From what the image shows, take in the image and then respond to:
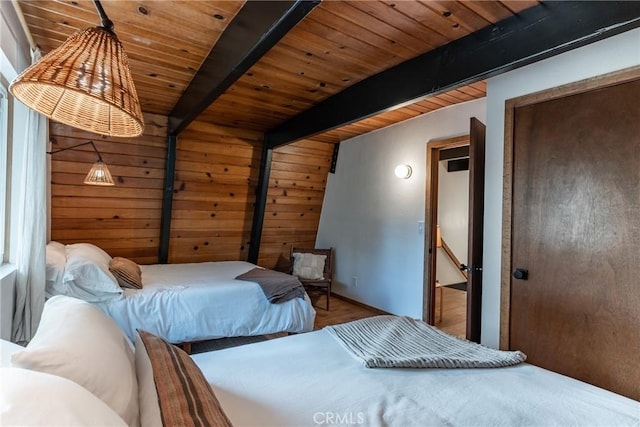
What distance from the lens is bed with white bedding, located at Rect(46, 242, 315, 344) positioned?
2578 millimetres

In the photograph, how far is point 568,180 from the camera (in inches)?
78.3

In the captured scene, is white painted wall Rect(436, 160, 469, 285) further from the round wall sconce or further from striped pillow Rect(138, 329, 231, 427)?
striped pillow Rect(138, 329, 231, 427)

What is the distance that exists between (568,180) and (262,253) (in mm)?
3759

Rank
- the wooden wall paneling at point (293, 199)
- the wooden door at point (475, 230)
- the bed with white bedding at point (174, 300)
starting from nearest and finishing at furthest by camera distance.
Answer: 1. the wooden door at point (475, 230)
2. the bed with white bedding at point (174, 300)
3. the wooden wall paneling at point (293, 199)

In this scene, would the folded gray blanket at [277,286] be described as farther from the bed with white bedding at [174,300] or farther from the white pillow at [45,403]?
the white pillow at [45,403]

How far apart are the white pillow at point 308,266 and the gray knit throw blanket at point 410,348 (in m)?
2.72

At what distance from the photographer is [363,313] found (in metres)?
4.33

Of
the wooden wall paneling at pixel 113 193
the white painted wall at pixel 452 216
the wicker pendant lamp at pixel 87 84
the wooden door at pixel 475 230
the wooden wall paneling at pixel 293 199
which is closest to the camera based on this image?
the wicker pendant lamp at pixel 87 84

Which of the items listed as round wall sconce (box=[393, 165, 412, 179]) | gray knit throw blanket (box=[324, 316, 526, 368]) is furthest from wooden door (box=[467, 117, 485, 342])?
round wall sconce (box=[393, 165, 412, 179])

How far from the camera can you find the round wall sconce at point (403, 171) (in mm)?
3918

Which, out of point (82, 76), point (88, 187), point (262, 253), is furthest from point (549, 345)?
point (88, 187)

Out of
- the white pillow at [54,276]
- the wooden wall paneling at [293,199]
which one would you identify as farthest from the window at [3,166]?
the wooden wall paneling at [293,199]

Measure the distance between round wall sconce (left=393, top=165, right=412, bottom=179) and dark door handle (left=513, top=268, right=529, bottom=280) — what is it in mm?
1902

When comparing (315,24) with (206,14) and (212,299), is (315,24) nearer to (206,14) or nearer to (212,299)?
(206,14)
